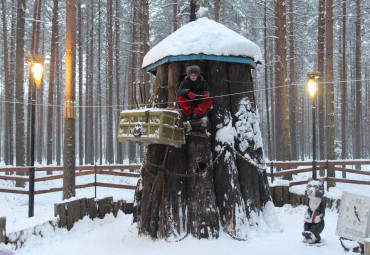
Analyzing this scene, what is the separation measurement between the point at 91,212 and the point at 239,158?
11.5 ft

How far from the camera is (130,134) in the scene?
17.2 feet

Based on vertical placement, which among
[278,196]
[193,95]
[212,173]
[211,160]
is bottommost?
[278,196]

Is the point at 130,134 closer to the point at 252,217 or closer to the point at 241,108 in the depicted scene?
the point at 241,108

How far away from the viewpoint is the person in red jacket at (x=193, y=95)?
5363 millimetres

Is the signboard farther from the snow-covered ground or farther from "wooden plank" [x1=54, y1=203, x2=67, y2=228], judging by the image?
"wooden plank" [x1=54, y1=203, x2=67, y2=228]

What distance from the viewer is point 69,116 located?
27.1 ft

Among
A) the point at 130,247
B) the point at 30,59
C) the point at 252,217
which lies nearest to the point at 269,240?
the point at 252,217

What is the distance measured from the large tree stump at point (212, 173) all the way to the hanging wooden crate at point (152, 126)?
2.16ft

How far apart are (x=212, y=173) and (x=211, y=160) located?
244 mm

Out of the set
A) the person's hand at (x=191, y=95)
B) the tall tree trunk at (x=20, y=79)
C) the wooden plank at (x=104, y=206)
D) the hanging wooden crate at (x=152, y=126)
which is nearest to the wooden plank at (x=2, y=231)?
the hanging wooden crate at (x=152, y=126)

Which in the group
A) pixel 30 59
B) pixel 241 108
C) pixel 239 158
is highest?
pixel 30 59

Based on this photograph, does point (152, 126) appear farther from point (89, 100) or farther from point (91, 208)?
point (89, 100)

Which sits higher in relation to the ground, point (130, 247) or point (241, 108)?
point (241, 108)

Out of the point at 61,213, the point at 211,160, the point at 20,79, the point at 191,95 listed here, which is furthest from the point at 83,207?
the point at 20,79
